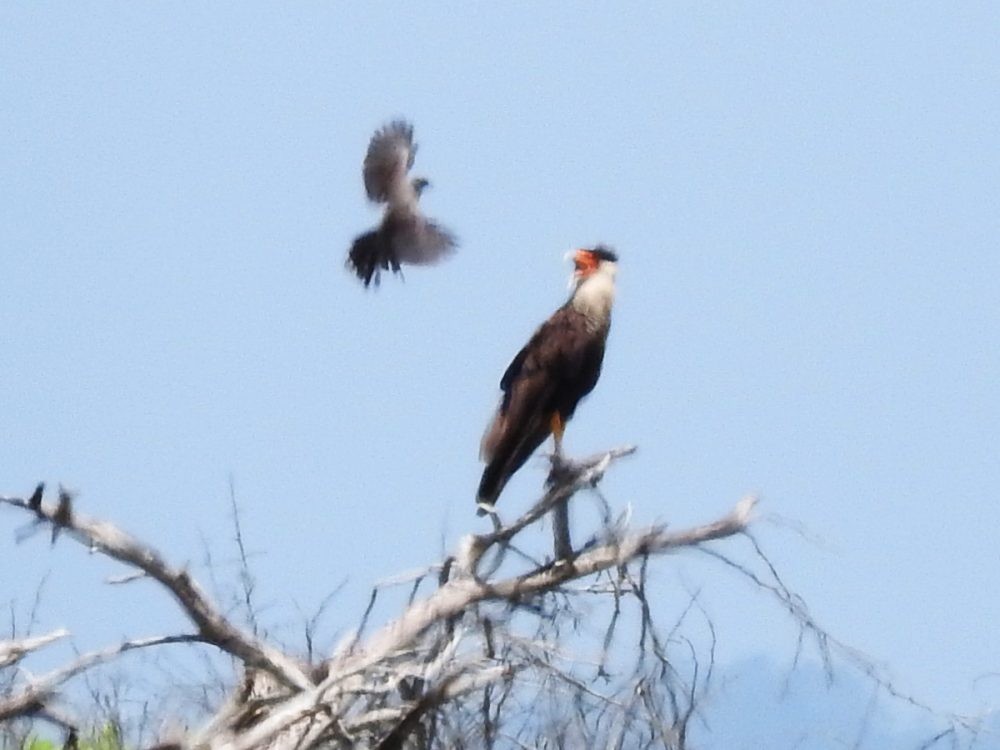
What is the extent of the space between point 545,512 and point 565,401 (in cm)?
90

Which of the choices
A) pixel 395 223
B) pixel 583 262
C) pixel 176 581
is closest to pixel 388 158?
pixel 395 223

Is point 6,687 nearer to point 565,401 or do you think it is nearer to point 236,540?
point 236,540

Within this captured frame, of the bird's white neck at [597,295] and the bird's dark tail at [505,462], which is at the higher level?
the bird's white neck at [597,295]

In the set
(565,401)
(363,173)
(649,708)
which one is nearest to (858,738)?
(649,708)

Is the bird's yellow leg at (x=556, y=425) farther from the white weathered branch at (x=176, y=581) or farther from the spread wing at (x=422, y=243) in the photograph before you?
the white weathered branch at (x=176, y=581)

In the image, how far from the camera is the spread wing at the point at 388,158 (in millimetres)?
5047

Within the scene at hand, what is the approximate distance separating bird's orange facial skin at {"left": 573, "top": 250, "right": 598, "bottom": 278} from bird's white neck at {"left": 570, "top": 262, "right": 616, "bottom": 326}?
2 centimetres

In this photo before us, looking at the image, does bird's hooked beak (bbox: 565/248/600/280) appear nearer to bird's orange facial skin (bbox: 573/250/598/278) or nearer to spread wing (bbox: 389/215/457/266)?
bird's orange facial skin (bbox: 573/250/598/278)

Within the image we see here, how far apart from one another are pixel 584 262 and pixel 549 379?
0.64 m

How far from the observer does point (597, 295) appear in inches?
203

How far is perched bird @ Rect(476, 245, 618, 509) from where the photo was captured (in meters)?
4.57

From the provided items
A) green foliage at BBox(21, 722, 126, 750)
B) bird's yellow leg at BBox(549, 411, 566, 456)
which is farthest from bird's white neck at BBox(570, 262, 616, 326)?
green foliage at BBox(21, 722, 126, 750)

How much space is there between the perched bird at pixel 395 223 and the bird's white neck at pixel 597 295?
46cm

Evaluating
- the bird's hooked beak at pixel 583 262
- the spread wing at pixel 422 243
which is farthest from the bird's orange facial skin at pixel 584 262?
the spread wing at pixel 422 243
